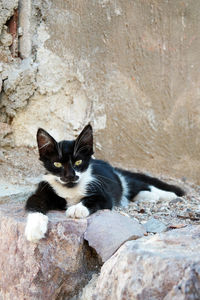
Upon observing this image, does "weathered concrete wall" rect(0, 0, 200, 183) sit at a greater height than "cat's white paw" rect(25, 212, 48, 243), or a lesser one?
greater

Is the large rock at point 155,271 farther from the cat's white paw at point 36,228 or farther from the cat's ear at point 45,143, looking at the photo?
the cat's ear at point 45,143

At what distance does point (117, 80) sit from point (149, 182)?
1210mm

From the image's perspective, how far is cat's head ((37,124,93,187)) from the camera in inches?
122

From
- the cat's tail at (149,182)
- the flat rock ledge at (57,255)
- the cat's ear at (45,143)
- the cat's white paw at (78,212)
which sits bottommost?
the cat's tail at (149,182)

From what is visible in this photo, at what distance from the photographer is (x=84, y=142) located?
3.23 metres

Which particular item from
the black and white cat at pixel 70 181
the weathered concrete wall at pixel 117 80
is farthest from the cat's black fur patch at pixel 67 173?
the weathered concrete wall at pixel 117 80

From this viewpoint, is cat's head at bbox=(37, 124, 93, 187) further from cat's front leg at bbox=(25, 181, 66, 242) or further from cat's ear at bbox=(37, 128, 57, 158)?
cat's front leg at bbox=(25, 181, 66, 242)

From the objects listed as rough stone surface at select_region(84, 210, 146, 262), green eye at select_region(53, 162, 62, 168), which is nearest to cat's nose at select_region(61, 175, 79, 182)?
green eye at select_region(53, 162, 62, 168)

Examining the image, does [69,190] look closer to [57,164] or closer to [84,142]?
[57,164]

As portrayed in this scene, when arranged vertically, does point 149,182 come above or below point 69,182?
below

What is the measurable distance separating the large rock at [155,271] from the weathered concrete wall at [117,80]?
2.42 m

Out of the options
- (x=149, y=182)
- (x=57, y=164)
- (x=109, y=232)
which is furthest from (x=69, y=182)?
(x=149, y=182)

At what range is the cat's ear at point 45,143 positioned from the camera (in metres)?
3.11

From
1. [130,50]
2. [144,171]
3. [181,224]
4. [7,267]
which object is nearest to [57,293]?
[7,267]
